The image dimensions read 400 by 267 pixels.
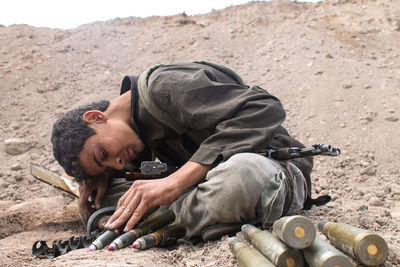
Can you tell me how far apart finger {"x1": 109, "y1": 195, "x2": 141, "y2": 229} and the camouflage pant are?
270 mm

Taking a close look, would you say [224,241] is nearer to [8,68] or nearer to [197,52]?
[197,52]

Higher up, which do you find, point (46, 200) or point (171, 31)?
point (171, 31)

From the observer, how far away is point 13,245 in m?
2.64

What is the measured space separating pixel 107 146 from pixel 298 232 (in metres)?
1.44

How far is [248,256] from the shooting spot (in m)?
1.50

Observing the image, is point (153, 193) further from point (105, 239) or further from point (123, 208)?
point (105, 239)

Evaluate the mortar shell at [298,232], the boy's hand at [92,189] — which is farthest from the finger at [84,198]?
the mortar shell at [298,232]

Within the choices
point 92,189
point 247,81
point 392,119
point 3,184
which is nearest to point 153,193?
point 92,189

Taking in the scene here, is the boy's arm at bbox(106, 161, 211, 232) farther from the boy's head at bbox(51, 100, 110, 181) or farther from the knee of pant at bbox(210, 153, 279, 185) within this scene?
the boy's head at bbox(51, 100, 110, 181)

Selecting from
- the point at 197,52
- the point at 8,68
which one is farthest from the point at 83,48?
the point at 197,52

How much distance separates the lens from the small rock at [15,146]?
5.36m

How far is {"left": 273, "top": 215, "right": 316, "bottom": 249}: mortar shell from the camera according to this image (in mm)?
1329

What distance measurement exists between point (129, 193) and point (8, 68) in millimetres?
6371

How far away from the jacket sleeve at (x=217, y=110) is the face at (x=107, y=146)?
33cm
